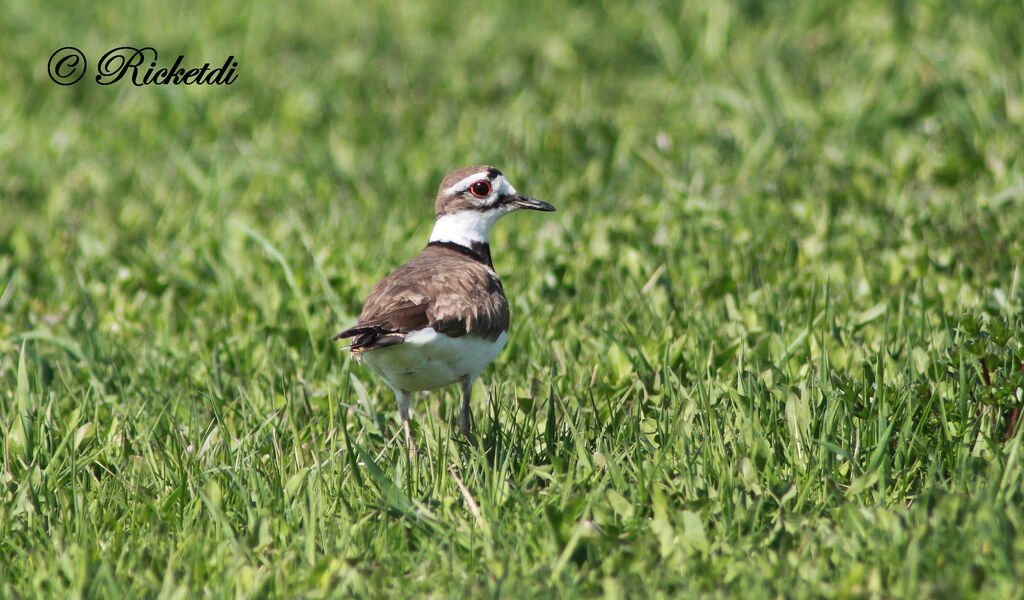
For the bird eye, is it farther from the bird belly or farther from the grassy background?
the bird belly

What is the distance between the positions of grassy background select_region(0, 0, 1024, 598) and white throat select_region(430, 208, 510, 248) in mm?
514

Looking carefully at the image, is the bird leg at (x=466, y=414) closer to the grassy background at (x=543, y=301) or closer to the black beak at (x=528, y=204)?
the grassy background at (x=543, y=301)

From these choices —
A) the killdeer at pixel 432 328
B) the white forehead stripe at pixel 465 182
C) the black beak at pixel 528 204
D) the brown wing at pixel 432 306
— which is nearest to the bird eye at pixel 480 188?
the white forehead stripe at pixel 465 182

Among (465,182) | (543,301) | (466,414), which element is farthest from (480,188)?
(466,414)

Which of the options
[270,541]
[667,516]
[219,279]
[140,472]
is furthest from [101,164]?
[667,516]

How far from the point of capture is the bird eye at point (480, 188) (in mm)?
6027

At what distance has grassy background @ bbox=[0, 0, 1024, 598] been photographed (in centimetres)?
394

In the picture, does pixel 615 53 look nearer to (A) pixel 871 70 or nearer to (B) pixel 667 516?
(A) pixel 871 70

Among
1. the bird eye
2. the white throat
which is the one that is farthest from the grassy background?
the bird eye

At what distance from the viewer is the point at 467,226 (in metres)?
6.07

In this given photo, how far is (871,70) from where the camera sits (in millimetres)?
9242

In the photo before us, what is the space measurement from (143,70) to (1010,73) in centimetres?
690

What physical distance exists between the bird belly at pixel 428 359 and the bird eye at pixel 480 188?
1.10m

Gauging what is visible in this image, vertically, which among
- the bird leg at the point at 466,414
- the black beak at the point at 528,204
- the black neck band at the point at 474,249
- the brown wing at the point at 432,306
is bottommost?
the bird leg at the point at 466,414
